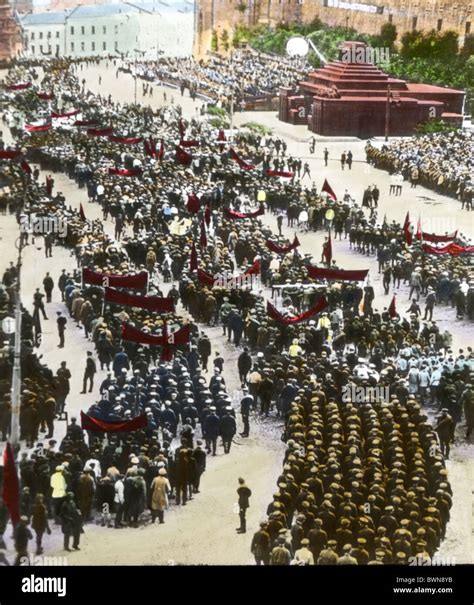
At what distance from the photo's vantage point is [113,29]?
91.8 meters

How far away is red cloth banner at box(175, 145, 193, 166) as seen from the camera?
174 ft

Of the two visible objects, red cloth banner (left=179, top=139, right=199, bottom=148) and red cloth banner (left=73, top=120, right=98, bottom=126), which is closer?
red cloth banner (left=179, top=139, right=199, bottom=148)

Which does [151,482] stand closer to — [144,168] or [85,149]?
[144,168]

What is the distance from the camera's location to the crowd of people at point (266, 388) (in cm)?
1962

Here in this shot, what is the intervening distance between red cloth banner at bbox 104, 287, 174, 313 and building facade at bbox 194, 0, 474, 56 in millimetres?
47309

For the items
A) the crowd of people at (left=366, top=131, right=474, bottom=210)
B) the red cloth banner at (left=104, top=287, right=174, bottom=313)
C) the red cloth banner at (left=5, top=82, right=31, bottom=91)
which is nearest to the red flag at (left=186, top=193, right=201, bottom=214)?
the crowd of people at (left=366, top=131, right=474, bottom=210)

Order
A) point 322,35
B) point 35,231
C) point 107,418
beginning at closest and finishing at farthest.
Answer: point 107,418, point 35,231, point 322,35

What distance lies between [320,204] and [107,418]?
76.5ft

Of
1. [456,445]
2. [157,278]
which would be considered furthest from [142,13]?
[456,445]

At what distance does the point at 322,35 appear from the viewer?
84875 mm

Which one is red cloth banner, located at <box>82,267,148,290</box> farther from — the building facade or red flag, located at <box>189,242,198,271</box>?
the building facade

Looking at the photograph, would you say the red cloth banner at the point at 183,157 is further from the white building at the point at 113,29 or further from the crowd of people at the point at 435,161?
the white building at the point at 113,29

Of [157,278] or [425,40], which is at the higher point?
[425,40]

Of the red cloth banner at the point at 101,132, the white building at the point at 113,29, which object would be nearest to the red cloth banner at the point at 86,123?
the red cloth banner at the point at 101,132
